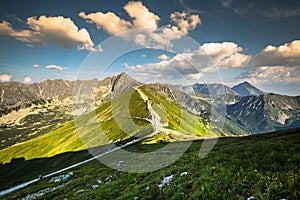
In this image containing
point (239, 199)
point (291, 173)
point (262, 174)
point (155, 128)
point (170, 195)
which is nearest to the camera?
point (239, 199)

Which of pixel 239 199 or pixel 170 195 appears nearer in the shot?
pixel 239 199

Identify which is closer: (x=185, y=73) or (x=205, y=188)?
(x=205, y=188)

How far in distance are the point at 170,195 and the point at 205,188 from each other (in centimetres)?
294

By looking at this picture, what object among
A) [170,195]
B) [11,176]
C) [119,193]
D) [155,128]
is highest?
[170,195]

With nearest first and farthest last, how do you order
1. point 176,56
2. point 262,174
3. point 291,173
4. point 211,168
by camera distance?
point 291,173 → point 262,174 → point 211,168 → point 176,56

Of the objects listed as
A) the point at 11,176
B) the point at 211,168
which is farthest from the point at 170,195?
the point at 11,176

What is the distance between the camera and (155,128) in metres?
130

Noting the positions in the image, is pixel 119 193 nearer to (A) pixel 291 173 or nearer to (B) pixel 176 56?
(A) pixel 291 173

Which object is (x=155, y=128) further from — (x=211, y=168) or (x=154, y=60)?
(x=211, y=168)

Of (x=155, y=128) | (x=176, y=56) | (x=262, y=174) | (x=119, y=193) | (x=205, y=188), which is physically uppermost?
(x=176, y=56)

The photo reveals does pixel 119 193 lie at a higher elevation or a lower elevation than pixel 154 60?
lower

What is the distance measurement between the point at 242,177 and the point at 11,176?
191 meters

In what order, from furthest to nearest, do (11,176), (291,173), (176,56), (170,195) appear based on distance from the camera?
(11,176) < (176,56) < (170,195) < (291,173)

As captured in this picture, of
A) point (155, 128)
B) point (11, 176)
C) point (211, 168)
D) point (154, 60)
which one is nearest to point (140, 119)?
point (155, 128)
